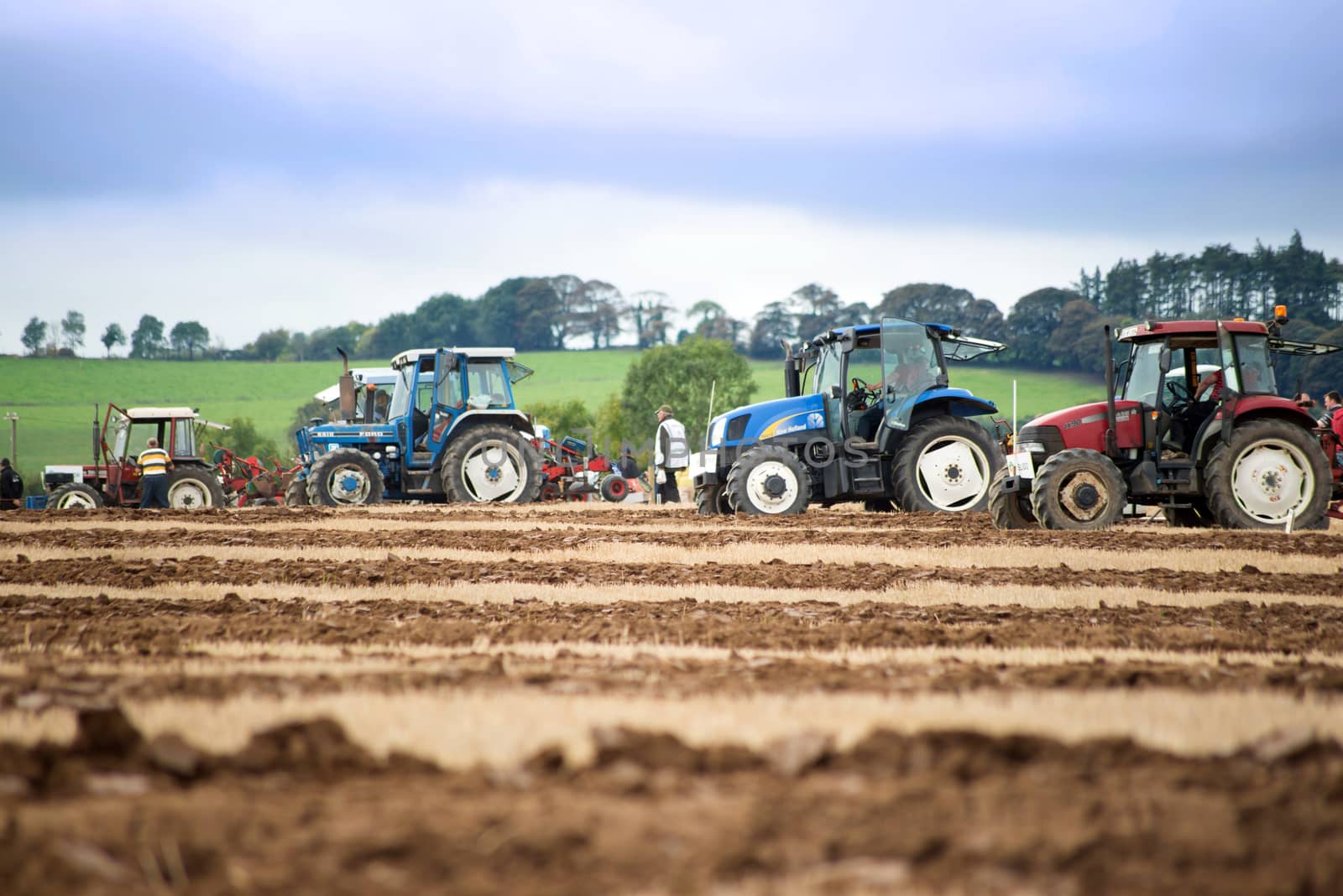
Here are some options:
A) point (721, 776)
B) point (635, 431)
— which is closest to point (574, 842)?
point (721, 776)

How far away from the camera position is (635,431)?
73500mm

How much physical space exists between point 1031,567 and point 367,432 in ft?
41.8

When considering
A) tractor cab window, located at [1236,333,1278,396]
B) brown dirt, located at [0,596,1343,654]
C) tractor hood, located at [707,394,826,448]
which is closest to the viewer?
brown dirt, located at [0,596,1343,654]

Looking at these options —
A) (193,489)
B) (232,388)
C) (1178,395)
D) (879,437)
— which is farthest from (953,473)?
(232,388)

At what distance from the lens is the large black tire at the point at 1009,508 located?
546 inches

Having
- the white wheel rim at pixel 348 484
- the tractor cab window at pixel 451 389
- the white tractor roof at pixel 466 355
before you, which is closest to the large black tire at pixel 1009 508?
the white tractor roof at pixel 466 355

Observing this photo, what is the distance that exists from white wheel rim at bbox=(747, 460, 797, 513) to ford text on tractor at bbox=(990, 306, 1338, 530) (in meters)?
2.72

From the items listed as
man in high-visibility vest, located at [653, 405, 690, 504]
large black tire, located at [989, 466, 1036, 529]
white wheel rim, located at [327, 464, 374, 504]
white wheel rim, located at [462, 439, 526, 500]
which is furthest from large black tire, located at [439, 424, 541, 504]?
large black tire, located at [989, 466, 1036, 529]

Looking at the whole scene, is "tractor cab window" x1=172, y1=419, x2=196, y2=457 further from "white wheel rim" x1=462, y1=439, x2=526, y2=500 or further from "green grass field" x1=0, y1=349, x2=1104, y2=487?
"green grass field" x1=0, y1=349, x2=1104, y2=487

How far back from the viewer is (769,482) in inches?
624

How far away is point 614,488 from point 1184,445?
16792 mm

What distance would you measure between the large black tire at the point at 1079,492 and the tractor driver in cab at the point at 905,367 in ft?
9.33

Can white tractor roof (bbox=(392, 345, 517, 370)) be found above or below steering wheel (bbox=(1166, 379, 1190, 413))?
above

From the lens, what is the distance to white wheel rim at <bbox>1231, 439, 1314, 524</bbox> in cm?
1337
